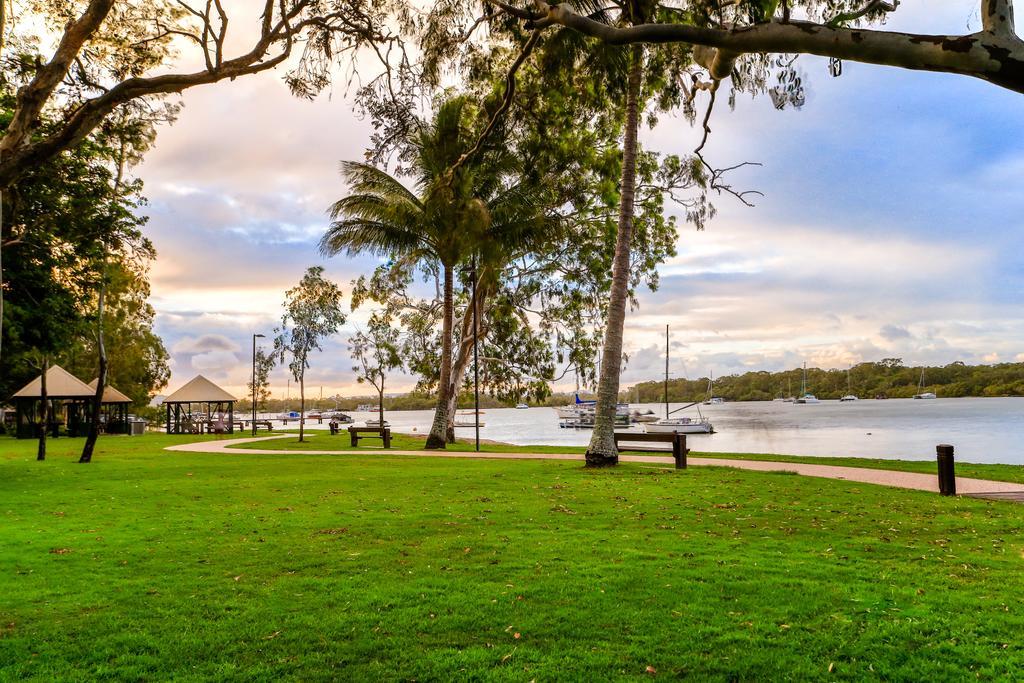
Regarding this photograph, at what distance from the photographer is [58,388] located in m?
33.8

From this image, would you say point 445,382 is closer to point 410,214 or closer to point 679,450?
point 410,214

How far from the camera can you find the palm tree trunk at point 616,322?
14.3 m

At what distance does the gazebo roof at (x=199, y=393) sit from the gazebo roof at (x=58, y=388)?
180 inches

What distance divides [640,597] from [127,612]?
150 inches

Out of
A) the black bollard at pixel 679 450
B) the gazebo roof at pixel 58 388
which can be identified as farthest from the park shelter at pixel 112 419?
the black bollard at pixel 679 450

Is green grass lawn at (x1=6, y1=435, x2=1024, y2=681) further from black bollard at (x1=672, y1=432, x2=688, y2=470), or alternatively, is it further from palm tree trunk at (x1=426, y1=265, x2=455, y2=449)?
palm tree trunk at (x1=426, y1=265, x2=455, y2=449)

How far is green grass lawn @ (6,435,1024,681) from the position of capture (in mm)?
4074

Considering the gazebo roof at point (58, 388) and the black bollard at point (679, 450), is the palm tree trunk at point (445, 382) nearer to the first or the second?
the black bollard at point (679, 450)

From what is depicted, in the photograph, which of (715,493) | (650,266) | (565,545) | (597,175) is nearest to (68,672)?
(565,545)

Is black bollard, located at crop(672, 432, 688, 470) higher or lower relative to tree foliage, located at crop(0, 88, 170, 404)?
lower

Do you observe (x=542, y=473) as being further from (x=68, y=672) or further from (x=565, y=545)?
(x=68, y=672)

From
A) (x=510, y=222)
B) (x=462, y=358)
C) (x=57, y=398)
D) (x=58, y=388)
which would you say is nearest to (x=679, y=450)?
(x=510, y=222)

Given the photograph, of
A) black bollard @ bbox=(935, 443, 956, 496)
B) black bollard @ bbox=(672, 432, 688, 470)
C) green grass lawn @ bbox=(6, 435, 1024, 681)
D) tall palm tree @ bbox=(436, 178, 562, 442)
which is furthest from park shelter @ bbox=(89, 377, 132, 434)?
black bollard @ bbox=(935, 443, 956, 496)

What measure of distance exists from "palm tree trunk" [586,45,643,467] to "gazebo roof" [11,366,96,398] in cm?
3033
